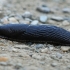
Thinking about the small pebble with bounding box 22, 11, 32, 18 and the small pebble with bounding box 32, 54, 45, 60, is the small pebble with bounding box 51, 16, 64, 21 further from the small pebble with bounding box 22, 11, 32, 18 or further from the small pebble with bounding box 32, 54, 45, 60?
the small pebble with bounding box 32, 54, 45, 60

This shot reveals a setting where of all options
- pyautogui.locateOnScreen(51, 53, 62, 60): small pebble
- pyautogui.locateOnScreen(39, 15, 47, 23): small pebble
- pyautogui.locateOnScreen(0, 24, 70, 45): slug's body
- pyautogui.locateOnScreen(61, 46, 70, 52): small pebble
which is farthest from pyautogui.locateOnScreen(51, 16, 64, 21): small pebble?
pyautogui.locateOnScreen(51, 53, 62, 60): small pebble

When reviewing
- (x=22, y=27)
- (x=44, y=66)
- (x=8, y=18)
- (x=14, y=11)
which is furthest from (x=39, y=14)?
(x=44, y=66)

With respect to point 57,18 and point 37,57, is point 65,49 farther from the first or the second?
point 57,18

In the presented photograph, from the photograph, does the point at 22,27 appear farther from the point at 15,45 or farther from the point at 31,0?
the point at 31,0

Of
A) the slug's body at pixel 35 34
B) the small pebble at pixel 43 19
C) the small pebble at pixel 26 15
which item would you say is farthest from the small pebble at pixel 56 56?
the small pebble at pixel 26 15

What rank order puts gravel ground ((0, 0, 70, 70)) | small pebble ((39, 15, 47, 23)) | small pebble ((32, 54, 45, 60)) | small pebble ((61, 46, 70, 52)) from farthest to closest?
small pebble ((39, 15, 47, 23))
small pebble ((61, 46, 70, 52))
small pebble ((32, 54, 45, 60))
gravel ground ((0, 0, 70, 70))

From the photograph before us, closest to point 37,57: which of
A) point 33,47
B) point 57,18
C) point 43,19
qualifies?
point 33,47
